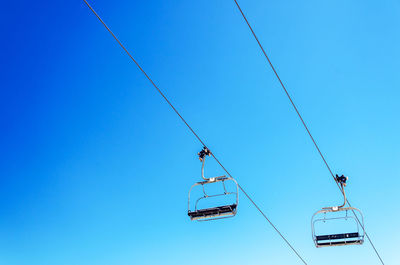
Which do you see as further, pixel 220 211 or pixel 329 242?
pixel 329 242

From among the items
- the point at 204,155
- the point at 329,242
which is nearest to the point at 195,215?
the point at 204,155

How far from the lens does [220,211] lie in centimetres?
721

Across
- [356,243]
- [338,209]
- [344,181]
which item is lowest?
[356,243]

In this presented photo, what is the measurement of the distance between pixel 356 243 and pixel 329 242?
62cm

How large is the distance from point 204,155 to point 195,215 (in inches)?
52.6

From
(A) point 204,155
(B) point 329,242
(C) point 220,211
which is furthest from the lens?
(B) point 329,242

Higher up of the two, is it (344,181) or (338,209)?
(344,181)

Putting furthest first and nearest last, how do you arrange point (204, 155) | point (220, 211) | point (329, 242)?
point (329, 242) → point (204, 155) → point (220, 211)

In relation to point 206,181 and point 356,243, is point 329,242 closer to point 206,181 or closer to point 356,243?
point 356,243

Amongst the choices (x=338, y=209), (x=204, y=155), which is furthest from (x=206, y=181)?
(x=338, y=209)

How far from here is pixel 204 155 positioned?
Result: 7.71 meters

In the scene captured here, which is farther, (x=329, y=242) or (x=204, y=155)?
(x=329, y=242)

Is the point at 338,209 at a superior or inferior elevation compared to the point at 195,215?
superior

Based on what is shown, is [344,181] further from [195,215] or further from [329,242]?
[195,215]
